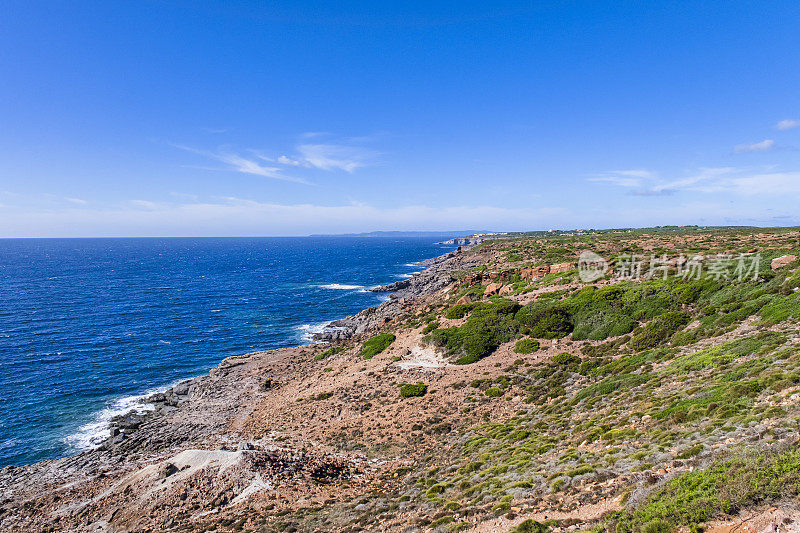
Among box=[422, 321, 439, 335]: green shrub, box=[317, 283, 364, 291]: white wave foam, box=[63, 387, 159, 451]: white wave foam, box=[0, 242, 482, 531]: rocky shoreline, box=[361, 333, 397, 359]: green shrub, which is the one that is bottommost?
box=[63, 387, 159, 451]: white wave foam

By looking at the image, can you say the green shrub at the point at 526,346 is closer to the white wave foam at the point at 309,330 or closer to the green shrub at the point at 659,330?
the green shrub at the point at 659,330

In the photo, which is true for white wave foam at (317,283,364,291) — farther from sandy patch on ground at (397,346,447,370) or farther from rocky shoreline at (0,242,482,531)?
sandy patch on ground at (397,346,447,370)

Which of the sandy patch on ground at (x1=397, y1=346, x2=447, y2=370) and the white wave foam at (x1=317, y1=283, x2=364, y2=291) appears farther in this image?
the white wave foam at (x1=317, y1=283, x2=364, y2=291)

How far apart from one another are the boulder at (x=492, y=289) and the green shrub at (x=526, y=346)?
55.1 feet

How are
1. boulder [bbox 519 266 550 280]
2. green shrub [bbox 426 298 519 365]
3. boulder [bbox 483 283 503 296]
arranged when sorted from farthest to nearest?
1. boulder [bbox 519 266 550 280]
2. boulder [bbox 483 283 503 296]
3. green shrub [bbox 426 298 519 365]

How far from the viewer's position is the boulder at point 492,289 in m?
50.0

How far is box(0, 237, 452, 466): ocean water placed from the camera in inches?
1399

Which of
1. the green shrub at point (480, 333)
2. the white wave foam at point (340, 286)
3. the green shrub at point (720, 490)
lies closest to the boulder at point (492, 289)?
the green shrub at point (480, 333)

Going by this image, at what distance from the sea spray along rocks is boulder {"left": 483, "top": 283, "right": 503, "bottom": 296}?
8.57 metres

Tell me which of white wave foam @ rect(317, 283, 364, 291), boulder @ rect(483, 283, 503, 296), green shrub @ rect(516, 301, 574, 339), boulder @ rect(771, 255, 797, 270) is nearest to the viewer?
boulder @ rect(771, 255, 797, 270)

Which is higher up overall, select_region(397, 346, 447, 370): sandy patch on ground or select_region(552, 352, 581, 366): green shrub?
select_region(552, 352, 581, 366): green shrub

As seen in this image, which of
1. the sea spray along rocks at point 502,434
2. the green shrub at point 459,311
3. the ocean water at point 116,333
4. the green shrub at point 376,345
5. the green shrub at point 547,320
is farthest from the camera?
the green shrub at point 459,311

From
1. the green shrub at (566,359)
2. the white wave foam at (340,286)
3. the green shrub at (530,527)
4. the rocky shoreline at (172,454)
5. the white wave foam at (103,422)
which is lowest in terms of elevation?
the white wave foam at (103,422)

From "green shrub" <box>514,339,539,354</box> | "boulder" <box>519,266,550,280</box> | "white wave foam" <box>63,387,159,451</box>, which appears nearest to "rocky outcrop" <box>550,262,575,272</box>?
"boulder" <box>519,266,550,280</box>
